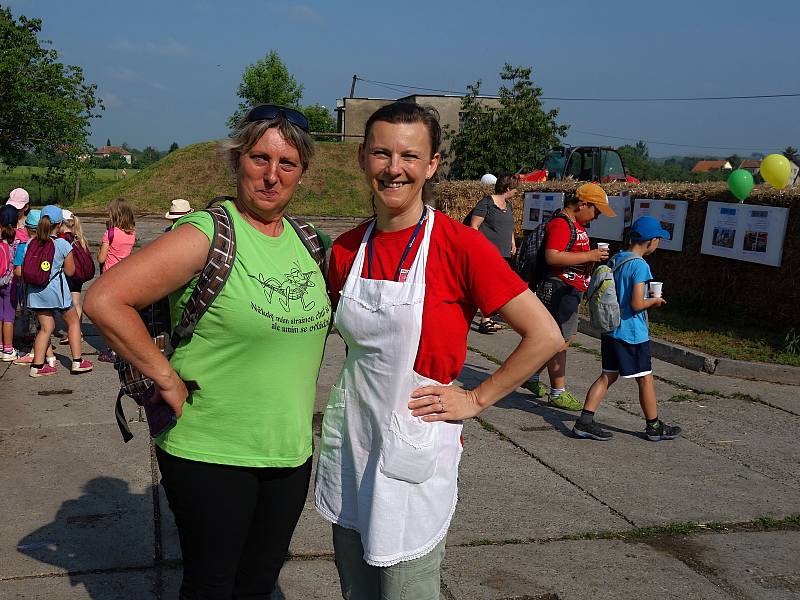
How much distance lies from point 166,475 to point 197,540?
0.72 feet

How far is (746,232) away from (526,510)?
7.25 m

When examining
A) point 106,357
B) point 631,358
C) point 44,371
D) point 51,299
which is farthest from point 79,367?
point 631,358

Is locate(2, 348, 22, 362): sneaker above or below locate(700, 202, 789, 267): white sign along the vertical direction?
below

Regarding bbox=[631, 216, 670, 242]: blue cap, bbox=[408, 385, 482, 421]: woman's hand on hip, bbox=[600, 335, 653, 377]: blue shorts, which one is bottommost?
bbox=[600, 335, 653, 377]: blue shorts

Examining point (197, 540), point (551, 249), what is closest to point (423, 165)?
point (197, 540)

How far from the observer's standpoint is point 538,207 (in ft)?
52.4

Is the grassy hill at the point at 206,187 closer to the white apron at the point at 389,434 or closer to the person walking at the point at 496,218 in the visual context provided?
the person walking at the point at 496,218

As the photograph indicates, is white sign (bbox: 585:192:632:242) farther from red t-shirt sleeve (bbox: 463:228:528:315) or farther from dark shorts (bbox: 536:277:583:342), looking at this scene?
red t-shirt sleeve (bbox: 463:228:528:315)

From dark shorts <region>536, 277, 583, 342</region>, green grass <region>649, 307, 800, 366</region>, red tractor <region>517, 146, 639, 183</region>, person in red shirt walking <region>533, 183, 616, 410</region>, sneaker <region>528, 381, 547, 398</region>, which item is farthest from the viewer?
red tractor <region>517, 146, 639, 183</region>

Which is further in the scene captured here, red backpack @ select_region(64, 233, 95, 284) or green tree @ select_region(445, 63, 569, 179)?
green tree @ select_region(445, 63, 569, 179)

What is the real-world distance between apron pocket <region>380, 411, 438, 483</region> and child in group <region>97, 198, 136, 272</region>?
6520 mm

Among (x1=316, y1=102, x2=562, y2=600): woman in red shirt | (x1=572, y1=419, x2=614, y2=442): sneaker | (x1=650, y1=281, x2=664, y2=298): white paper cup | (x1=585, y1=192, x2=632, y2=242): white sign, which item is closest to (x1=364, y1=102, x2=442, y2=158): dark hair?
(x1=316, y1=102, x2=562, y2=600): woman in red shirt

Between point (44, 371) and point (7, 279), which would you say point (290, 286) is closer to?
point (44, 371)

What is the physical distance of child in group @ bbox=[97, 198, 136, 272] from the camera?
7.97 m
